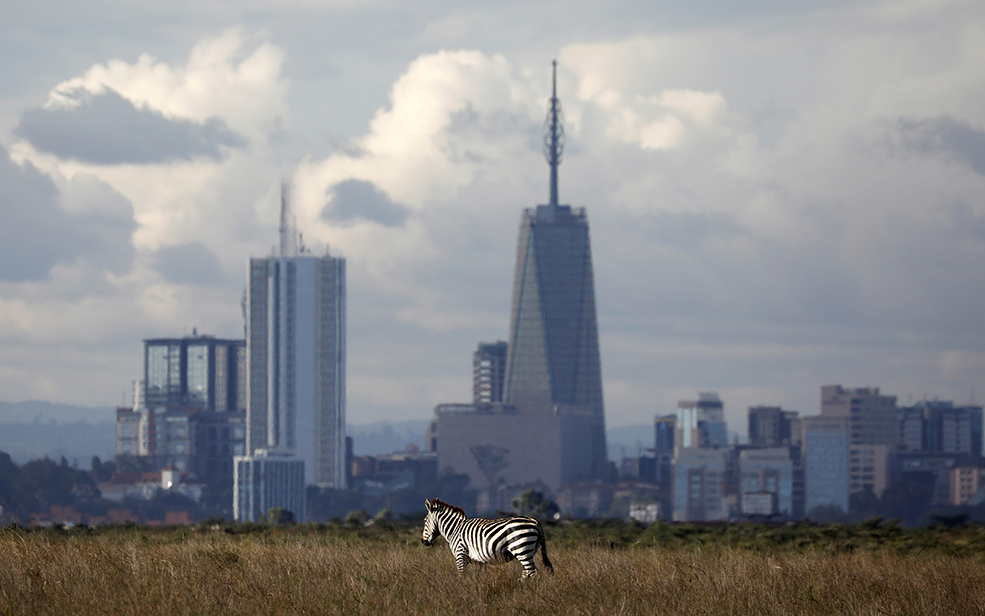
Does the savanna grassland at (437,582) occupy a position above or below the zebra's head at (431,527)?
below

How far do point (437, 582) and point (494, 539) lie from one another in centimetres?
170

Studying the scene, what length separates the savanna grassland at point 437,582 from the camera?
29.2 meters

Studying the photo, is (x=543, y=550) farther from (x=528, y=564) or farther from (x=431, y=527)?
(x=431, y=527)

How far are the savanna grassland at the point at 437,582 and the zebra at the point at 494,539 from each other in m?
0.45

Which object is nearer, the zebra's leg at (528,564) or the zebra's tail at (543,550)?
the zebra's leg at (528,564)

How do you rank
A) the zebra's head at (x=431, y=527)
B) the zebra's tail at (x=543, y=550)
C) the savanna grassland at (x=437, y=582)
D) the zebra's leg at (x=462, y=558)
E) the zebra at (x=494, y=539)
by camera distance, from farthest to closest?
the zebra's head at (x=431, y=527)
the zebra's leg at (x=462, y=558)
the zebra's tail at (x=543, y=550)
the zebra at (x=494, y=539)
the savanna grassland at (x=437, y=582)

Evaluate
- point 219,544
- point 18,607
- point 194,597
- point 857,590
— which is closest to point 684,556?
point 857,590

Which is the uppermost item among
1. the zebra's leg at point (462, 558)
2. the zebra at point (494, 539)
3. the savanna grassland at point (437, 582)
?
the zebra at point (494, 539)

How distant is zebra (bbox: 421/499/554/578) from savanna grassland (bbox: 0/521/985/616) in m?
0.45

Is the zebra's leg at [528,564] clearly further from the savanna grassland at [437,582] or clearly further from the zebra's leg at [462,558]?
the zebra's leg at [462,558]

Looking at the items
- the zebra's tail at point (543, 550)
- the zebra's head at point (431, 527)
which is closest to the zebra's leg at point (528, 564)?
the zebra's tail at point (543, 550)

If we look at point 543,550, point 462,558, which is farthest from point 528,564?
point 462,558

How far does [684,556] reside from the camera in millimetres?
40406

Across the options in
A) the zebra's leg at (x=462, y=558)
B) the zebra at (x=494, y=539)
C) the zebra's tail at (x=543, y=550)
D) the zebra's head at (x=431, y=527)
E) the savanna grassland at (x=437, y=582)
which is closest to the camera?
the savanna grassland at (x=437, y=582)
